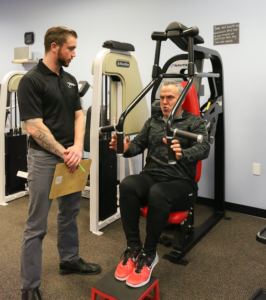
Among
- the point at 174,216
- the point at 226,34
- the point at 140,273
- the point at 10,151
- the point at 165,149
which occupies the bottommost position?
the point at 140,273

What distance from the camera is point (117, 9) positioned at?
3.53 meters

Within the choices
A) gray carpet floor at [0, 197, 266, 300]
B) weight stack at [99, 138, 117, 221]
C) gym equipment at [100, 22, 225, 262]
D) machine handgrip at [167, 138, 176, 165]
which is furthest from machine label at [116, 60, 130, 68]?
gray carpet floor at [0, 197, 266, 300]

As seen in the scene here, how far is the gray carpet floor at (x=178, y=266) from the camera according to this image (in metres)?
1.82

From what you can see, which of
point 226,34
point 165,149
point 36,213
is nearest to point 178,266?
point 165,149

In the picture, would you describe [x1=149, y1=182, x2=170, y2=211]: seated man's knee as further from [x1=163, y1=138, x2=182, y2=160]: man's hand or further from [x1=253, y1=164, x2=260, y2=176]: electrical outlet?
[x1=253, y1=164, x2=260, y2=176]: electrical outlet

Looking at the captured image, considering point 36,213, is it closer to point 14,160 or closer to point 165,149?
point 165,149

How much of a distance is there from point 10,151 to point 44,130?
79.1 inches

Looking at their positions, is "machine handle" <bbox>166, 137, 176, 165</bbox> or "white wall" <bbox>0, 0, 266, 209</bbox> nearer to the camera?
"machine handle" <bbox>166, 137, 176, 165</bbox>

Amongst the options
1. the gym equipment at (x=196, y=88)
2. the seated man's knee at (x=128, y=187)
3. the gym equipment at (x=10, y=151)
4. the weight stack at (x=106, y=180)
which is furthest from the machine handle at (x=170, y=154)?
the gym equipment at (x=10, y=151)

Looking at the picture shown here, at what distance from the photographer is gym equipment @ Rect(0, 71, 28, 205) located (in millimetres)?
3184

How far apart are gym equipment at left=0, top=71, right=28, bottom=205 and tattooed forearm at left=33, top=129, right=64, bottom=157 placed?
183 centimetres

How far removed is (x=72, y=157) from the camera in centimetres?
166

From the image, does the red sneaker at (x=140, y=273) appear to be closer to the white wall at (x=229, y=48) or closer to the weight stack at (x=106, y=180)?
the weight stack at (x=106, y=180)

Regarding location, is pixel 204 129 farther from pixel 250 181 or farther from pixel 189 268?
pixel 250 181
